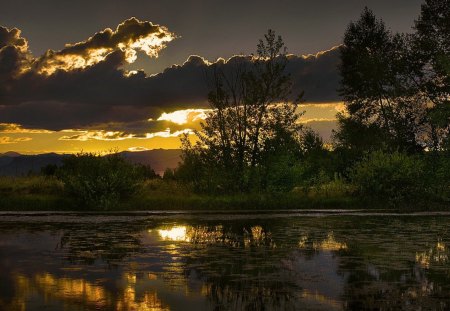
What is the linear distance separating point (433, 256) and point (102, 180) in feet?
74.1

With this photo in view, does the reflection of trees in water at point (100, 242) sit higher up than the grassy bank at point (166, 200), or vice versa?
the grassy bank at point (166, 200)

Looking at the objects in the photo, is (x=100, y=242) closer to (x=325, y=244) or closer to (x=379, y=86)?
(x=325, y=244)

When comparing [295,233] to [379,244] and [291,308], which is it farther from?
[291,308]

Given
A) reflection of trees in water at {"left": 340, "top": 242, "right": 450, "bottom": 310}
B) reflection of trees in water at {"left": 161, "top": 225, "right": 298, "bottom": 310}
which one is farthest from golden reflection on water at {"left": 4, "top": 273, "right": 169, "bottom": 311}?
reflection of trees in water at {"left": 340, "top": 242, "right": 450, "bottom": 310}

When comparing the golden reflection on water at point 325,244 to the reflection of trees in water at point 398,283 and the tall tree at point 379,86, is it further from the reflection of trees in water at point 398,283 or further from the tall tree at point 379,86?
the tall tree at point 379,86

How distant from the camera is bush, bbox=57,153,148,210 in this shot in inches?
1371

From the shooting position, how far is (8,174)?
4156 centimetres

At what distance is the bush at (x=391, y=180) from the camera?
39.5m

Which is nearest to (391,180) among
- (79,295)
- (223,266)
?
(223,266)

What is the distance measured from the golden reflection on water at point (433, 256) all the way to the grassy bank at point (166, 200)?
18782mm

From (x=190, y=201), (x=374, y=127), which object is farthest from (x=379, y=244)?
(x=374, y=127)

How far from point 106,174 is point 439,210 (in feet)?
65.1

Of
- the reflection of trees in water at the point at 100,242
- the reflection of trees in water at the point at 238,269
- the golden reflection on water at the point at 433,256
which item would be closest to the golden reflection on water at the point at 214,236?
the reflection of trees in water at the point at 238,269

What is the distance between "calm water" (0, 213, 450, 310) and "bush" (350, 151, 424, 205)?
505 inches
